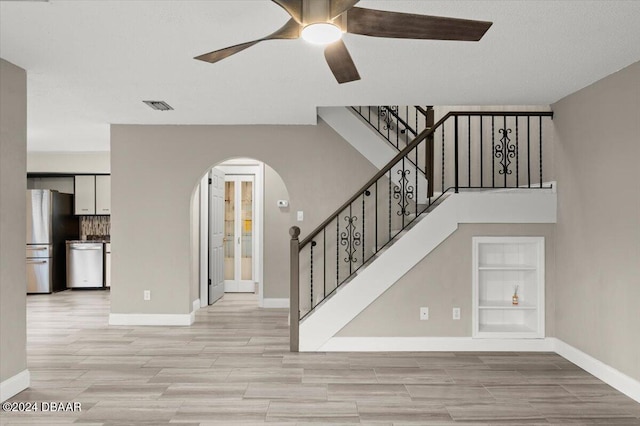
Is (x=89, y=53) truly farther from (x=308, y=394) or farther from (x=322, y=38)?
(x=308, y=394)

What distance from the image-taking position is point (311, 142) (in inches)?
243

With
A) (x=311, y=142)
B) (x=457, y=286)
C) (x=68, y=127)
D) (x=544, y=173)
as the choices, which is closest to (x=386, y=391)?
(x=457, y=286)

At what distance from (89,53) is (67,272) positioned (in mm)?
6715

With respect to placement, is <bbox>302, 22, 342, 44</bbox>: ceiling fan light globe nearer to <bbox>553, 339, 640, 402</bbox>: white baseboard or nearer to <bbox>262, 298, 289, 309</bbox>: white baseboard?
<bbox>553, 339, 640, 402</bbox>: white baseboard

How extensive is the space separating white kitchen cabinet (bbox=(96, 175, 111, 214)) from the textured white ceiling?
3.65 meters

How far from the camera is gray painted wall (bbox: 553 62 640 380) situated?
3.79 meters

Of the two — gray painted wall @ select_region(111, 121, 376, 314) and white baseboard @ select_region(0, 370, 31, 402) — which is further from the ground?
gray painted wall @ select_region(111, 121, 376, 314)

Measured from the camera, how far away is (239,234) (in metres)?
9.33

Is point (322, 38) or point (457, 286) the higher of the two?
point (322, 38)

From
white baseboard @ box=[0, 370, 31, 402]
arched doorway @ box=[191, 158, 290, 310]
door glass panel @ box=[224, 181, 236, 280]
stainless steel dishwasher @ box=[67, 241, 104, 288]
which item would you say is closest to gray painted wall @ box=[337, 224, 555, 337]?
arched doorway @ box=[191, 158, 290, 310]

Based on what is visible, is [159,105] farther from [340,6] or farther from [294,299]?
[340,6]

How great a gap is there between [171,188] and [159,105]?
1.34 metres

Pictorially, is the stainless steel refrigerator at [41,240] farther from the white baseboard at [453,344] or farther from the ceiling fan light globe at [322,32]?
the ceiling fan light globe at [322,32]

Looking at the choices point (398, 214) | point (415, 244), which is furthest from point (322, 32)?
point (398, 214)
